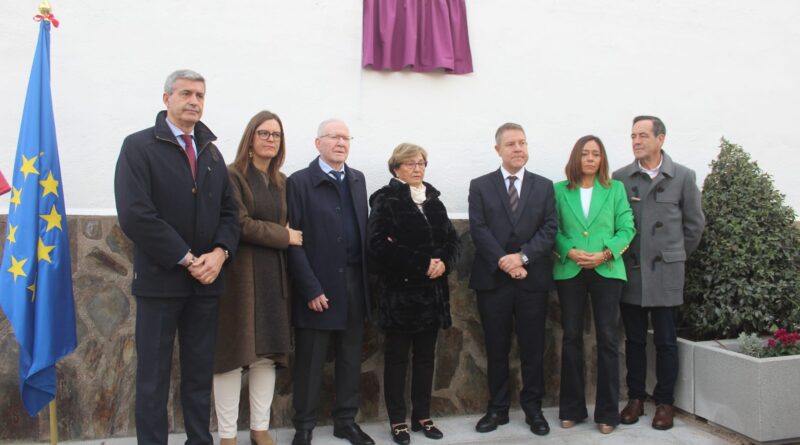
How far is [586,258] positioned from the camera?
13.1ft

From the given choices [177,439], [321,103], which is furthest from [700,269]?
[177,439]

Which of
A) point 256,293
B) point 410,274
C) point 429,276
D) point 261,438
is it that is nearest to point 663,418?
point 429,276

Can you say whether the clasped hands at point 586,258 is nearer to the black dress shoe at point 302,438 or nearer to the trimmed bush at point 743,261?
the trimmed bush at point 743,261

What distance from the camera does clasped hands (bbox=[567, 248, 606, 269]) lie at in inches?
157

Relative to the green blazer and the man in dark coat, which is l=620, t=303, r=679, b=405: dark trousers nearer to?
the green blazer

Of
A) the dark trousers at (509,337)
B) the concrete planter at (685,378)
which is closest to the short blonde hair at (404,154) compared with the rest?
the dark trousers at (509,337)

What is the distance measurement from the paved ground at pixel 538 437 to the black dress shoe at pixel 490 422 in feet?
0.10

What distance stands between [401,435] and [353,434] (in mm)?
287

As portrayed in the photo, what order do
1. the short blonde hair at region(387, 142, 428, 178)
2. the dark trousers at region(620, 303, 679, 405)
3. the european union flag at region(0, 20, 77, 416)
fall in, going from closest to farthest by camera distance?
the european union flag at region(0, 20, 77, 416) → the short blonde hair at region(387, 142, 428, 178) → the dark trousers at region(620, 303, 679, 405)

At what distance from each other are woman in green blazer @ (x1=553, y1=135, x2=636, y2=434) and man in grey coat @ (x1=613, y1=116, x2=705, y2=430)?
0.20m

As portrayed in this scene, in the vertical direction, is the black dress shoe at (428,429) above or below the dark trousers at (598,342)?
below

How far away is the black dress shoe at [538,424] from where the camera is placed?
4035 millimetres

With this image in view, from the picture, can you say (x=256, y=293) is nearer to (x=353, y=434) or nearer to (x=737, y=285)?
(x=353, y=434)

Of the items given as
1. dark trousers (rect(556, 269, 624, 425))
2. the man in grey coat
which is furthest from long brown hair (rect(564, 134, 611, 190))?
dark trousers (rect(556, 269, 624, 425))
